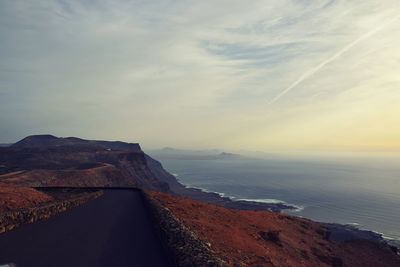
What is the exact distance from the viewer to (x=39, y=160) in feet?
323

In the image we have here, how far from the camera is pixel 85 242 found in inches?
522

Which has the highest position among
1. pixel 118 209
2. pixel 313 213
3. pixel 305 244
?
pixel 118 209

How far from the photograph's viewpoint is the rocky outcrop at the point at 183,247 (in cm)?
1000

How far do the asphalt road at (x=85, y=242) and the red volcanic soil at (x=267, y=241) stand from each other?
2.95m

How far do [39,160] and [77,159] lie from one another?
11.1 m

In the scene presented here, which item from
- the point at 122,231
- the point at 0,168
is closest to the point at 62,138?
the point at 0,168

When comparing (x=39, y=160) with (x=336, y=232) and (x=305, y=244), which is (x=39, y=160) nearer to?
(x=336, y=232)

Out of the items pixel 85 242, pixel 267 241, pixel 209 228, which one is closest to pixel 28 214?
pixel 85 242

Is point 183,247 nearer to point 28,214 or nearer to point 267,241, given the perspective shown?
point 28,214

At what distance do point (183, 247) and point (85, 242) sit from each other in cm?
412

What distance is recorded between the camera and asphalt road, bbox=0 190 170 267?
431 inches

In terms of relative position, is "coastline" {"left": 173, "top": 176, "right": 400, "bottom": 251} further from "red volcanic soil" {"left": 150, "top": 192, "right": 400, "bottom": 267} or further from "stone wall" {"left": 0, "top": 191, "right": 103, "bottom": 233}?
"stone wall" {"left": 0, "top": 191, "right": 103, "bottom": 233}

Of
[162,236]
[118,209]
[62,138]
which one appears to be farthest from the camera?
[62,138]

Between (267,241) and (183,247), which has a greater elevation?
(183,247)
